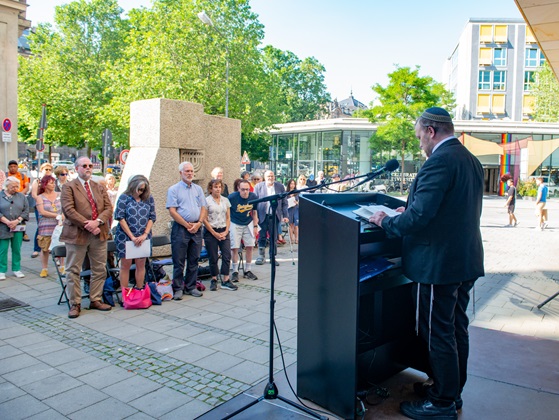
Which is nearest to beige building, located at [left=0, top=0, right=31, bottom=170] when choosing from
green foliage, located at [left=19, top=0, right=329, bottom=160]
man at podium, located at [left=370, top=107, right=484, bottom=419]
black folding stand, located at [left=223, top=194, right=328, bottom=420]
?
green foliage, located at [left=19, top=0, right=329, bottom=160]

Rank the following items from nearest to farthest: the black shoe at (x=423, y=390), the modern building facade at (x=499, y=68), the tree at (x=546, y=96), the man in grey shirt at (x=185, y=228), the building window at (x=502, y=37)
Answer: the black shoe at (x=423, y=390)
the man in grey shirt at (x=185, y=228)
the tree at (x=546, y=96)
the modern building facade at (x=499, y=68)
the building window at (x=502, y=37)

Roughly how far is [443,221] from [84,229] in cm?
479

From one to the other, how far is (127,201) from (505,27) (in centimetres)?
6698

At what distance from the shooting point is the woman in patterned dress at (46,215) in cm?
877

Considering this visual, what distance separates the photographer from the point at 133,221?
6930mm

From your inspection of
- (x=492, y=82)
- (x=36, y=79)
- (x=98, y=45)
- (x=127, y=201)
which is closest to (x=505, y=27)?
(x=492, y=82)

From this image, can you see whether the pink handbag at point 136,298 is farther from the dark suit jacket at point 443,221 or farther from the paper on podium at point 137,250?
the dark suit jacket at point 443,221

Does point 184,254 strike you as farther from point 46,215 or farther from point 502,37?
point 502,37

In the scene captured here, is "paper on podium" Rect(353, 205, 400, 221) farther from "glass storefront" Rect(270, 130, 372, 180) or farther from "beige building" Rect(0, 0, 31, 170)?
"glass storefront" Rect(270, 130, 372, 180)

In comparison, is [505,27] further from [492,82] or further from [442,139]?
[442,139]

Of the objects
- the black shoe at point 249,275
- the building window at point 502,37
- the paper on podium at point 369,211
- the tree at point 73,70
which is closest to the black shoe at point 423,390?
the paper on podium at point 369,211

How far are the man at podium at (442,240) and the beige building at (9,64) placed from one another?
78.3ft

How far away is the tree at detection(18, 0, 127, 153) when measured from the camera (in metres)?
39.2

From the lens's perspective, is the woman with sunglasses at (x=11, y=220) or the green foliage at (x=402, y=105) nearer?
the woman with sunglasses at (x=11, y=220)
